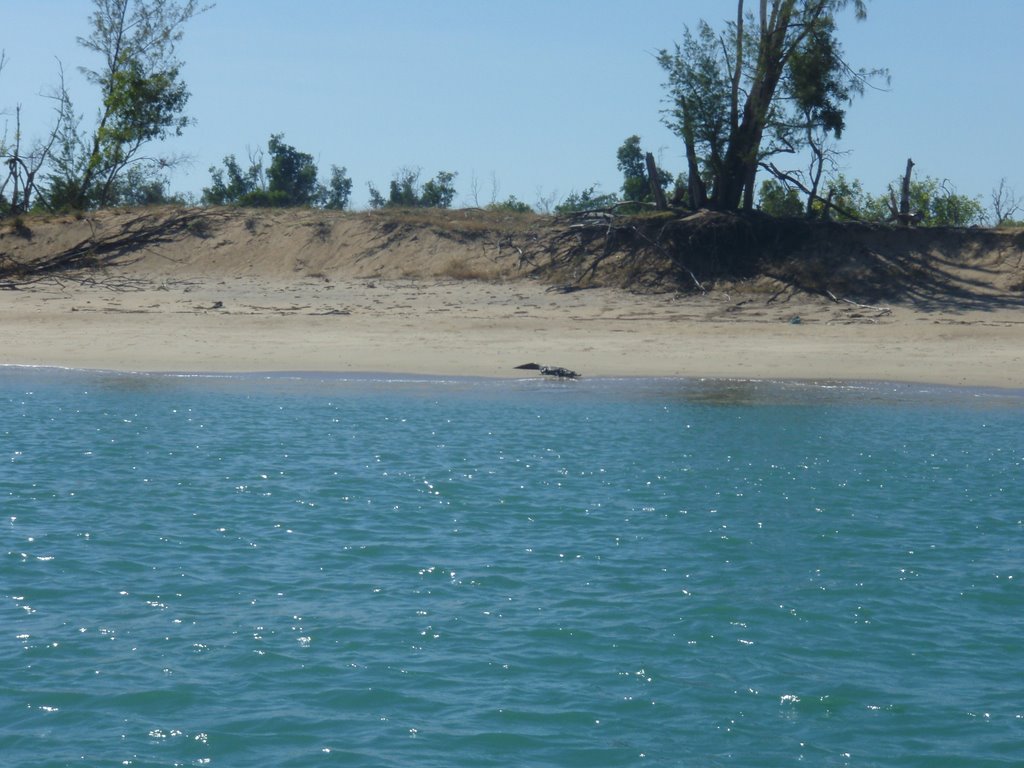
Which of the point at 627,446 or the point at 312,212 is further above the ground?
the point at 312,212

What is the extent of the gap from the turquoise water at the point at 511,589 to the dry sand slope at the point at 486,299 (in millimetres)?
3333

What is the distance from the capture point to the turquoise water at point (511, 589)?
5836 mm

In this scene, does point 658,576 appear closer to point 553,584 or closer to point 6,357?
point 553,584

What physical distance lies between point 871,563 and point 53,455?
7.89m

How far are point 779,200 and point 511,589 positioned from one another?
77.0 feet

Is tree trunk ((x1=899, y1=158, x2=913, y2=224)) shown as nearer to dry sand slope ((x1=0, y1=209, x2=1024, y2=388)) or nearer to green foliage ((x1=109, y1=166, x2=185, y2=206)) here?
dry sand slope ((x1=0, y1=209, x2=1024, y2=388))

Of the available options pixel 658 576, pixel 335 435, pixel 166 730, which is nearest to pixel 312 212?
pixel 335 435

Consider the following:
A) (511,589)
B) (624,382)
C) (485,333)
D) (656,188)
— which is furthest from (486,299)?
(511,589)

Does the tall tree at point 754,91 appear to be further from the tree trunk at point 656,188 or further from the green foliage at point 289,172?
the green foliage at point 289,172

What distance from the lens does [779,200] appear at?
29828 millimetres

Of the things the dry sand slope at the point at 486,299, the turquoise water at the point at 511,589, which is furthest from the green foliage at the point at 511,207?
the turquoise water at the point at 511,589

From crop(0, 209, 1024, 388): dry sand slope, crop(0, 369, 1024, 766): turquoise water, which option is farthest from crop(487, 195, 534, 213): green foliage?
crop(0, 369, 1024, 766): turquoise water

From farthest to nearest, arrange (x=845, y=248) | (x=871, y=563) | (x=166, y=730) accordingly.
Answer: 1. (x=845, y=248)
2. (x=871, y=563)
3. (x=166, y=730)

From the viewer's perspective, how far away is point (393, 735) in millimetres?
5762
